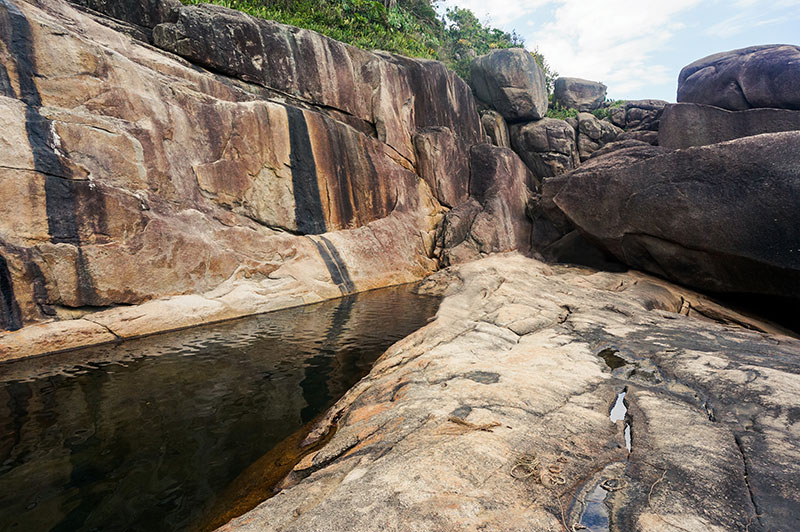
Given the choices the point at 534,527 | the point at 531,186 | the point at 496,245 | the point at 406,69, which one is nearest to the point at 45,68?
the point at 534,527

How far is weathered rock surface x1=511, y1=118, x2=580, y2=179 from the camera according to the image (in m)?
20.4

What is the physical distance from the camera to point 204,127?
10102 millimetres

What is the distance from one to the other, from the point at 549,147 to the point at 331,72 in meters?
12.2

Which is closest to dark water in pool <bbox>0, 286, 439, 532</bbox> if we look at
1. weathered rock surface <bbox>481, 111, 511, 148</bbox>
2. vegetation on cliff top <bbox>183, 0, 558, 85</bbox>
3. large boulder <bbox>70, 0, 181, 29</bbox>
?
large boulder <bbox>70, 0, 181, 29</bbox>

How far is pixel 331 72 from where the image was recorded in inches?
559

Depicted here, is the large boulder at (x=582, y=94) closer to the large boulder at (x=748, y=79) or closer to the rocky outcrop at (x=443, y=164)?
the large boulder at (x=748, y=79)

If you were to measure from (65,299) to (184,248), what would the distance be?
2.36 metres

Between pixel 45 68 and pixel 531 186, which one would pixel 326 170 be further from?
pixel 531 186

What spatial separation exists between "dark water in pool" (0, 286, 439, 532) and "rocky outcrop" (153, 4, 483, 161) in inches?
344

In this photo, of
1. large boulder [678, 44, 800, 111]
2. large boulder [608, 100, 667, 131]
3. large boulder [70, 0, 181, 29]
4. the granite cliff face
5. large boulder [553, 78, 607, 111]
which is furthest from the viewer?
large boulder [553, 78, 607, 111]

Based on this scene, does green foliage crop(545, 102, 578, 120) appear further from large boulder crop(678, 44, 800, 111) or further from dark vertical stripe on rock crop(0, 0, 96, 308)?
dark vertical stripe on rock crop(0, 0, 96, 308)

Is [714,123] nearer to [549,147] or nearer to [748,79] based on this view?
[748,79]

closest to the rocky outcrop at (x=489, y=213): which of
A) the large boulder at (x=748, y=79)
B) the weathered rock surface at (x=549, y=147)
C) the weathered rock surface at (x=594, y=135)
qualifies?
the weathered rock surface at (x=549, y=147)

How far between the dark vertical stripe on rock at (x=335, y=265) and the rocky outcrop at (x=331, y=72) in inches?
215
